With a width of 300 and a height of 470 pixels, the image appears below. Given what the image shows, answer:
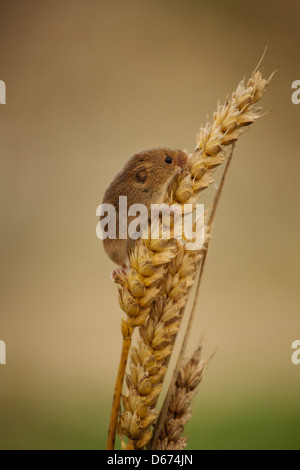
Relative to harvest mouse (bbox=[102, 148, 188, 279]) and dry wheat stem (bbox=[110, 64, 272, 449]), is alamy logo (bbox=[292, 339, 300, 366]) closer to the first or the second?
harvest mouse (bbox=[102, 148, 188, 279])

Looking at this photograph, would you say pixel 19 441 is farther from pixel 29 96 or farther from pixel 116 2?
pixel 116 2

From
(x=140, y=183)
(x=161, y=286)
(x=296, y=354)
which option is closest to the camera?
(x=161, y=286)

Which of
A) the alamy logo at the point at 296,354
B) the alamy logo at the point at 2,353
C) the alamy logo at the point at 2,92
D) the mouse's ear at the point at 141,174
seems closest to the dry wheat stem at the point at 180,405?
the mouse's ear at the point at 141,174

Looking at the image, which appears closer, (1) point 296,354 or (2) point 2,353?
(1) point 296,354

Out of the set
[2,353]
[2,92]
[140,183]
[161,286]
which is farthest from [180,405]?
[2,92]

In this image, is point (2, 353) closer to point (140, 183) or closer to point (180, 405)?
point (140, 183)

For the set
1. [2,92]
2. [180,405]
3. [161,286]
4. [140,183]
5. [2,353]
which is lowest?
[2,353]

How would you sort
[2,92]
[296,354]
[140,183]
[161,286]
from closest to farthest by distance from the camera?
[161,286] < [140,183] < [296,354] < [2,92]

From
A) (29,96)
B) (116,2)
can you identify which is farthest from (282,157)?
(29,96)
